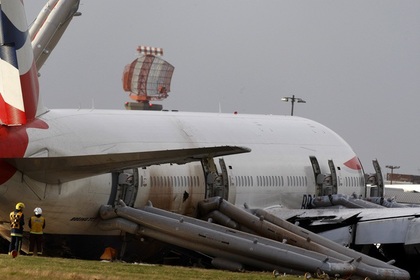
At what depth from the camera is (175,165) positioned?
40.7 metres

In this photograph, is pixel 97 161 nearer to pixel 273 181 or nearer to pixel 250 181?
pixel 250 181

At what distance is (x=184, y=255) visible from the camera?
129ft

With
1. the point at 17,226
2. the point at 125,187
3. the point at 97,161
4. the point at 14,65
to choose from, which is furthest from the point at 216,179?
the point at 14,65

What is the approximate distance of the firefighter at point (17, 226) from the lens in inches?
1344

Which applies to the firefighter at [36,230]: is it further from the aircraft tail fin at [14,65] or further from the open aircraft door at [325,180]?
the open aircraft door at [325,180]

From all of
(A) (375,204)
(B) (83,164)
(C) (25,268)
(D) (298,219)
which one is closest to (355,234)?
(D) (298,219)

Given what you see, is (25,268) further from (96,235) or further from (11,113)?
(96,235)

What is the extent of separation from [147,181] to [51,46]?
11.7 meters

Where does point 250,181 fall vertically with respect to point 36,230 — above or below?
above

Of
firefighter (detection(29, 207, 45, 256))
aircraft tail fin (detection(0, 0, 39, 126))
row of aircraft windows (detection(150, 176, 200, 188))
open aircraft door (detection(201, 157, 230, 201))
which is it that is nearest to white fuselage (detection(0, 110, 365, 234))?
row of aircraft windows (detection(150, 176, 200, 188))

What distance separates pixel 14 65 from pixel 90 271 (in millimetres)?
6755

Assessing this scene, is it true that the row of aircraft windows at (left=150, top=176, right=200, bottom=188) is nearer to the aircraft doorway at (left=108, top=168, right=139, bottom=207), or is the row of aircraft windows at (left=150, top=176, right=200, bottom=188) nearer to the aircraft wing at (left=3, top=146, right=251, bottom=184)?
the aircraft doorway at (left=108, top=168, right=139, bottom=207)

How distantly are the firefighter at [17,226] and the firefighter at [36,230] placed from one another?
34 cm

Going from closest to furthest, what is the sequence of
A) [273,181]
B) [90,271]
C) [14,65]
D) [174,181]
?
[90,271] → [14,65] → [174,181] → [273,181]
